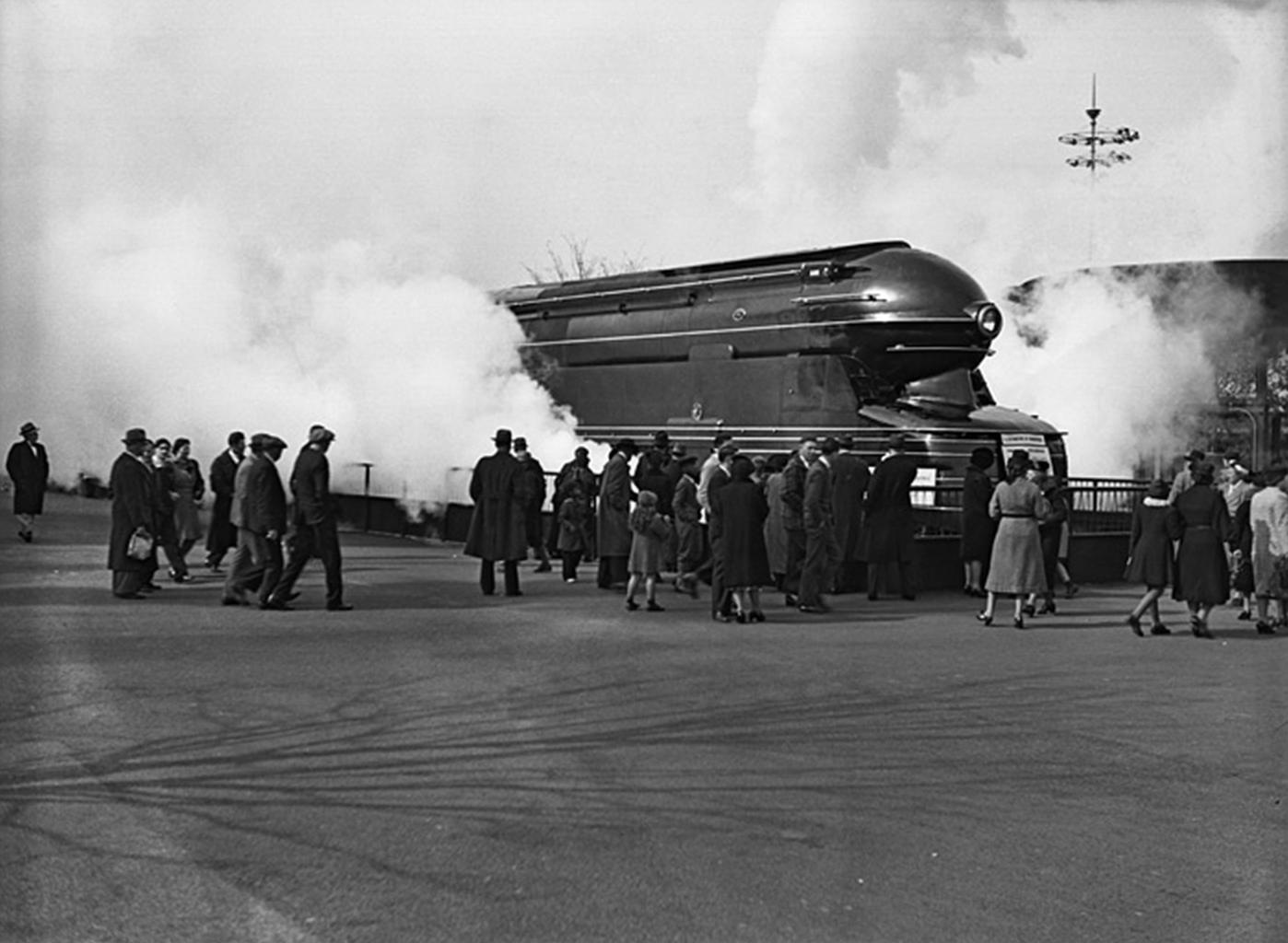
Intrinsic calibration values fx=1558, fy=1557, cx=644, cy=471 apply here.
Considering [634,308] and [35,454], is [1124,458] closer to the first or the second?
[634,308]

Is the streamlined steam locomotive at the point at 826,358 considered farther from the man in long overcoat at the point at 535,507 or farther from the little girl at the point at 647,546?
the little girl at the point at 647,546

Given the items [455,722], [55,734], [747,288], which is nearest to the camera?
[55,734]

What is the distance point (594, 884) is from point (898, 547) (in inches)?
459

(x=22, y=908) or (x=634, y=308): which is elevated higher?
(x=634, y=308)

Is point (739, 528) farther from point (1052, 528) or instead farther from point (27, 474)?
point (27, 474)

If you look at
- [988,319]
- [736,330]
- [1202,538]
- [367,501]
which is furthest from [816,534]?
[367,501]

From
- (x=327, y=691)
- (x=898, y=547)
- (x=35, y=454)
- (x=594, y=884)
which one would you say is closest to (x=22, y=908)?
(x=594, y=884)

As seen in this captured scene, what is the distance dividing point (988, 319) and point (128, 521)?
12776 mm

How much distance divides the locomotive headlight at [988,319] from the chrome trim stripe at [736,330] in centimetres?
18

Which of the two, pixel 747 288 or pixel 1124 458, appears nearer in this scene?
pixel 747 288

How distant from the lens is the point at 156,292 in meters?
27.4

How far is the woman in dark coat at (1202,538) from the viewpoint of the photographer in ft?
45.3

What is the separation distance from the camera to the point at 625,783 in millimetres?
7680

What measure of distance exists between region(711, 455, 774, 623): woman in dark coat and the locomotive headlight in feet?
29.6
